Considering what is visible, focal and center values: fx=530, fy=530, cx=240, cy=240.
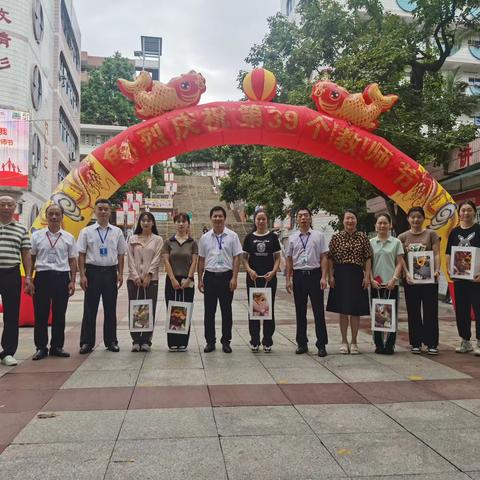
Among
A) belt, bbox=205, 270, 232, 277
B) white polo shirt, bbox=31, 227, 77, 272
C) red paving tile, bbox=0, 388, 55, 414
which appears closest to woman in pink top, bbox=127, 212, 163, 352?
belt, bbox=205, 270, 232, 277

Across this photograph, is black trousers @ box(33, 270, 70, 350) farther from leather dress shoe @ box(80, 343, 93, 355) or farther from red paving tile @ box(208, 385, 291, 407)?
red paving tile @ box(208, 385, 291, 407)

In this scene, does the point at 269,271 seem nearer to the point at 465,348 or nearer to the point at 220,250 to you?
the point at 220,250

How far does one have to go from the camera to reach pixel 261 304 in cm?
621

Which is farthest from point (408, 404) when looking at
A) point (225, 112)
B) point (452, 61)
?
point (452, 61)

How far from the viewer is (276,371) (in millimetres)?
5219

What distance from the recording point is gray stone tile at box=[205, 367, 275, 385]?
4.75 meters

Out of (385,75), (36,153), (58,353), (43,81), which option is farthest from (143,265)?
(43,81)

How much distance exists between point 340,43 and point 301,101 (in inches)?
87.1

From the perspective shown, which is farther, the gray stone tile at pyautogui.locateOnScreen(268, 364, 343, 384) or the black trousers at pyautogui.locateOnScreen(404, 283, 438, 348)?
the black trousers at pyautogui.locateOnScreen(404, 283, 438, 348)

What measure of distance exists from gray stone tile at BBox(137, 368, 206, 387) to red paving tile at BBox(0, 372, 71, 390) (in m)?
0.72

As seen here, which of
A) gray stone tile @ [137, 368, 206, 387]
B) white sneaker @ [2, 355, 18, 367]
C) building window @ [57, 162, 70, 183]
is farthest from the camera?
building window @ [57, 162, 70, 183]

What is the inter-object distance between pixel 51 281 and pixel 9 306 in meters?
0.52

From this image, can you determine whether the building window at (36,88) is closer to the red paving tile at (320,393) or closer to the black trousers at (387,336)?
the black trousers at (387,336)

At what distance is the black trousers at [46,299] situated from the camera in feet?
19.0
